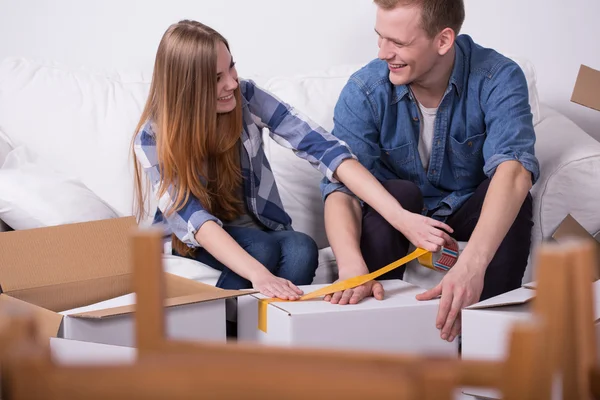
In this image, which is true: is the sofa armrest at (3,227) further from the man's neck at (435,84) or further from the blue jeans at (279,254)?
the man's neck at (435,84)

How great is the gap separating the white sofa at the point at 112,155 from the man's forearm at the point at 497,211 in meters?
0.26

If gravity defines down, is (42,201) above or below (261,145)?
below

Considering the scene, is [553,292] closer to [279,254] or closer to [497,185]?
[497,185]

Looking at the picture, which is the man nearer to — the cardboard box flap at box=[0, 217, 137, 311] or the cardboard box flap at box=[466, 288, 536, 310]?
the cardboard box flap at box=[466, 288, 536, 310]

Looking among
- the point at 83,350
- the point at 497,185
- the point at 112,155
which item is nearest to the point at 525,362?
the point at 83,350

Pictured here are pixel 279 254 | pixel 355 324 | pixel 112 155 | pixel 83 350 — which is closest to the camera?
pixel 83 350

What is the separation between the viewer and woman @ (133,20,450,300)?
166 centimetres

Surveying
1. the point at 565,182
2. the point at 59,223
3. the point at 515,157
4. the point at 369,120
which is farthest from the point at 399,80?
the point at 59,223

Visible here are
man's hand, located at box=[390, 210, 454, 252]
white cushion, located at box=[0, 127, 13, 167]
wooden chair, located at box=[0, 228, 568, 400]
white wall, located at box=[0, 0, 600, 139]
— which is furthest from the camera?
white wall, located at box=[0, 0, 600, 139]

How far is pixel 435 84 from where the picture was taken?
1825mm

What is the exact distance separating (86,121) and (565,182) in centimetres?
118

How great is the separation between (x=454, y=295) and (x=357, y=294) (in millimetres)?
169

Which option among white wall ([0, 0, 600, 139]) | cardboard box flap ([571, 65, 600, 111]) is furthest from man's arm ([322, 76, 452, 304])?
white wall ([0, 0, 600, 139])

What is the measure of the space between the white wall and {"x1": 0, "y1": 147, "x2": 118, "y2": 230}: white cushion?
0.72 meters
